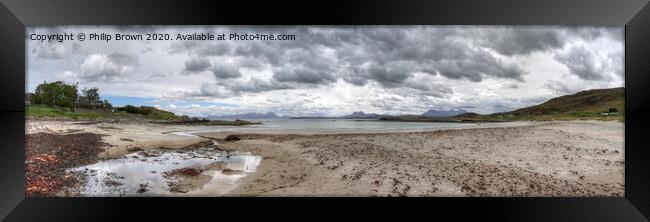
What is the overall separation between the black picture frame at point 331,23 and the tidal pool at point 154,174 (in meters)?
0.19

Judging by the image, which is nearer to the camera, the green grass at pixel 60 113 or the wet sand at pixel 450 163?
the green grass at pixel 60 113

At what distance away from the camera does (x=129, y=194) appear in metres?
4.39

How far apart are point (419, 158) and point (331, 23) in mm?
2444

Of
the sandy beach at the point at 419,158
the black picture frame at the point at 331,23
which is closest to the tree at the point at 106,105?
the sandy beach at the point at 419,158

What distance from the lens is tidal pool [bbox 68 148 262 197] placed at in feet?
14.4

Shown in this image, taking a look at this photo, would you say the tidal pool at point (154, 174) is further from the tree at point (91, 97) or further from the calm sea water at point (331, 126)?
the tree at point (91, 97)

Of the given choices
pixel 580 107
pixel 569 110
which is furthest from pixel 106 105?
pixel 580 107

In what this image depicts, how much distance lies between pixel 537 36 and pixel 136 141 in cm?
601

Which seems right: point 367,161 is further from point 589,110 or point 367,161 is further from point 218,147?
point 589,110

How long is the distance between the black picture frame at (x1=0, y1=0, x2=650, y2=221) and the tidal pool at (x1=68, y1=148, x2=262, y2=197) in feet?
0.63

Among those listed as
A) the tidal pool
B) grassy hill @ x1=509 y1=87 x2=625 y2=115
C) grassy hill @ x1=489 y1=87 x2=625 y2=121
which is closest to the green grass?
the tidal pool

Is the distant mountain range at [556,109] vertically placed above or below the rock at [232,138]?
above

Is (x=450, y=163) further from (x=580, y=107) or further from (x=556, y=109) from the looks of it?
(x=580, y=107)

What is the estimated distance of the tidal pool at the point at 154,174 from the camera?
4.39 metres
